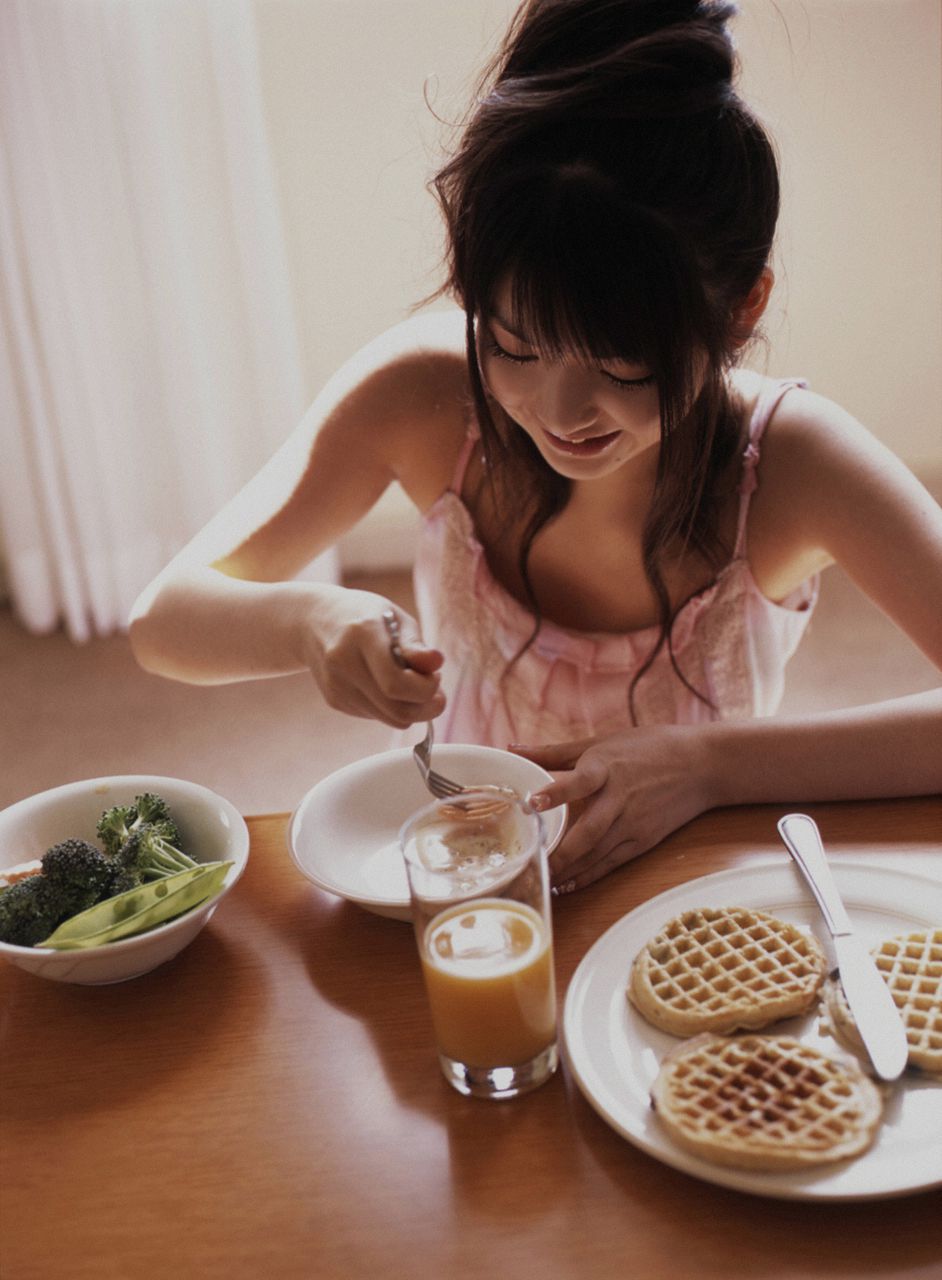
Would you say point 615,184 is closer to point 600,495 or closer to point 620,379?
point 620,379

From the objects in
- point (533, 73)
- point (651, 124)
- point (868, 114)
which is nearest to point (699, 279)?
point (651, 124)

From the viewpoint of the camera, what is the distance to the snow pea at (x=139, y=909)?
38.3 inches

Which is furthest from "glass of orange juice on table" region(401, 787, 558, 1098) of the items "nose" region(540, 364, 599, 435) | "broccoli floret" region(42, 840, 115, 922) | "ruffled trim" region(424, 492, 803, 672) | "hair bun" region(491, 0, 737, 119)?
"ruffled trim" region(424, 492, 803, 672)

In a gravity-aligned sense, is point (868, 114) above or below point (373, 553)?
above

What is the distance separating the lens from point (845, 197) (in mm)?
3209

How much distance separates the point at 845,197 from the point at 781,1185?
2.93 m

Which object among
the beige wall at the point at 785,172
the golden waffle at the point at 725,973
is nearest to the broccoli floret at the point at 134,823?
the golden waffle at the point at 725,973

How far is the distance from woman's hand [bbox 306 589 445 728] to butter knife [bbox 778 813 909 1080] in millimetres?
320

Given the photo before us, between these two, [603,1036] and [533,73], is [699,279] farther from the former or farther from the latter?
[603,1036]

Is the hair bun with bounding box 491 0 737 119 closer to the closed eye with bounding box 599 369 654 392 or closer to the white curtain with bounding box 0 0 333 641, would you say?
the closed eye with bounding box 599 369 654 392

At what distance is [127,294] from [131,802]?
2.24m

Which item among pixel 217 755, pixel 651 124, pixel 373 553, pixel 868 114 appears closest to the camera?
pixel 651 124

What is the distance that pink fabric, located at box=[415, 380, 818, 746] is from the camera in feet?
5.22

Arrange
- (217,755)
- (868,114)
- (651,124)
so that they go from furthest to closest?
1. (868,114)
2. (217,755)
3. (651,124)
